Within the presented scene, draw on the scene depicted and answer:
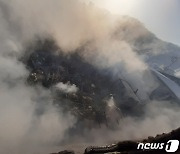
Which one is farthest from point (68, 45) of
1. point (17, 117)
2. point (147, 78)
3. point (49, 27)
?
point (17, 117)

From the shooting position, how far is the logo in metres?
16.8

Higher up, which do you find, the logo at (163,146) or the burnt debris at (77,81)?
the burnt debris at (77,81)

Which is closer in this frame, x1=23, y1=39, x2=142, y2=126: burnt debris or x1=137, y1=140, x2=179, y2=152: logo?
x1=137, y1=140, x2=179, y2=152: logo

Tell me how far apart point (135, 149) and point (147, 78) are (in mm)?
36135

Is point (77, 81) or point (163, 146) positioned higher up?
point (77, 81)

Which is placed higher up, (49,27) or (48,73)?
(49,27)

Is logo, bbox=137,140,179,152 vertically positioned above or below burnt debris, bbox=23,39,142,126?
below

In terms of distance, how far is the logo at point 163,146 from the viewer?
16750mm

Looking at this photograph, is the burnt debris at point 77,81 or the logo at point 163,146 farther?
the burnt debris at point 77,81

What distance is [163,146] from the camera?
17.5 meters

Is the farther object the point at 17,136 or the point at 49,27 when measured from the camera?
the point at 49,27

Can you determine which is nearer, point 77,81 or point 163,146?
A: point 163,146

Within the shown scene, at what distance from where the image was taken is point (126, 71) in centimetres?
5331

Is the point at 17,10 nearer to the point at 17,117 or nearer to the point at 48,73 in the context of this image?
the point at 48,73
